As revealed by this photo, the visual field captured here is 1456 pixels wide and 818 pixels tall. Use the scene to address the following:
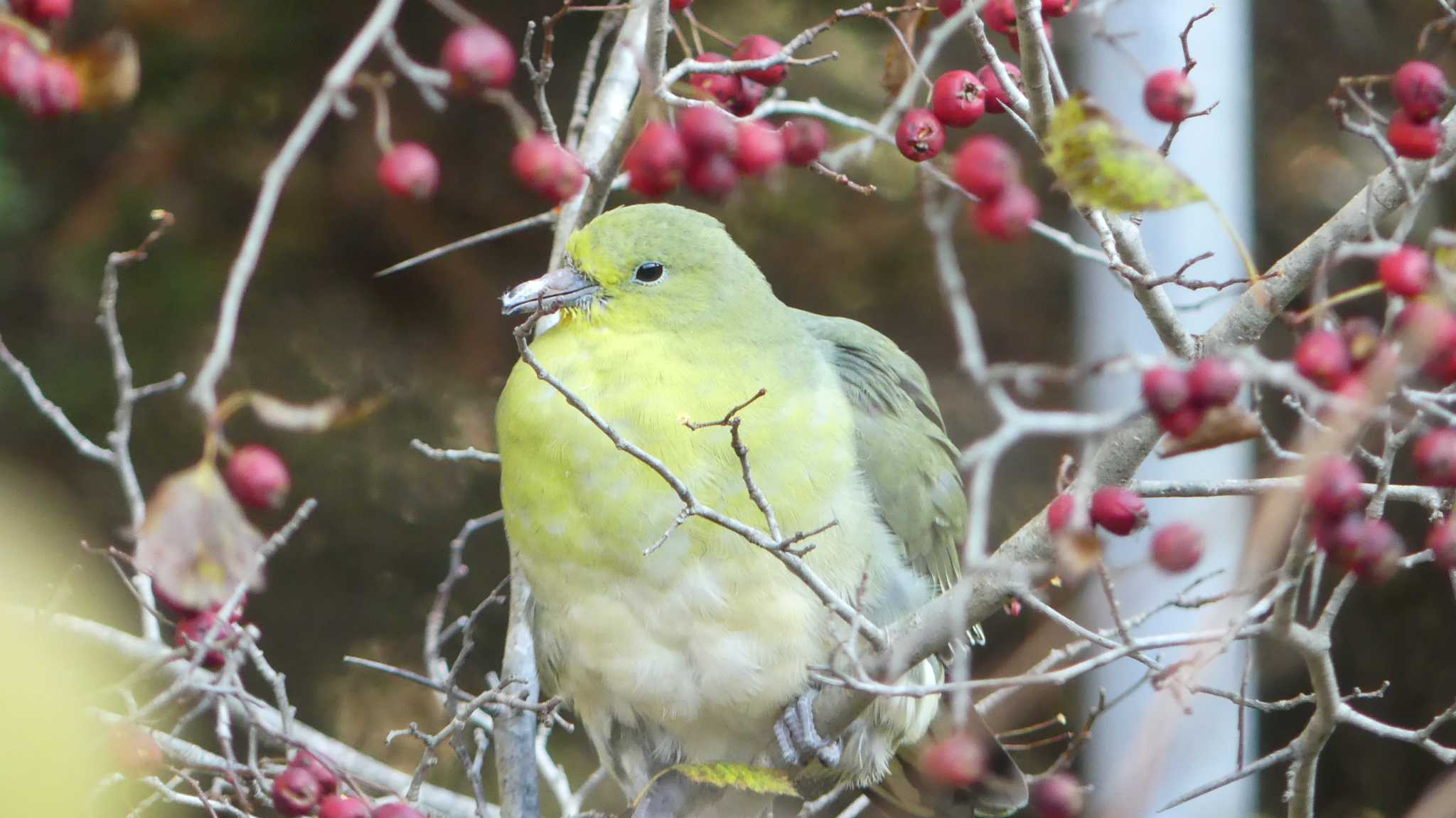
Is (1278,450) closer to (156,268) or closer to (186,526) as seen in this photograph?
(186,526)

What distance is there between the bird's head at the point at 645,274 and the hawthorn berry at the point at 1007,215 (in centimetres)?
95

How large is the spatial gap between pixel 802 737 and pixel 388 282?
1.72m

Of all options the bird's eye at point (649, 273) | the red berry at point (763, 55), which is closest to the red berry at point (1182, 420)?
the red berry at point (763, 55)

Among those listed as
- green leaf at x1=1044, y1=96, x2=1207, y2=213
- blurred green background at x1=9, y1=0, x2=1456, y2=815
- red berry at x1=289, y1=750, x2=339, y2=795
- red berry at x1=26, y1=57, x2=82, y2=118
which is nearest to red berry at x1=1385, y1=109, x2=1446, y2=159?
green leaf at x1=1044, y1=96, x2=1207, y2=213

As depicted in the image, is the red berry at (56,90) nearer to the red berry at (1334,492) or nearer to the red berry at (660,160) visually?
the red berry at (660,160)

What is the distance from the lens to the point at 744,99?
1.74 m

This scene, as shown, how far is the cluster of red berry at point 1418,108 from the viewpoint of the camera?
47.3 inches

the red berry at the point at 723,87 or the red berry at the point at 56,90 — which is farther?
the red berry at the point at 723,87

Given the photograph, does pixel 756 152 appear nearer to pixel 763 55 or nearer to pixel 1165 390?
pixel 763 55

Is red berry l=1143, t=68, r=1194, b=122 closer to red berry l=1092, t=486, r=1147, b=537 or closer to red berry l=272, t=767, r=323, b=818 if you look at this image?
red berry l=1092, t=486, r=1147, b=537

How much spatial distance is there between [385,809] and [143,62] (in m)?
1.90

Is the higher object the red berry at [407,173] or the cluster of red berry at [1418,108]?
the cluster of red berry at [1418,108]

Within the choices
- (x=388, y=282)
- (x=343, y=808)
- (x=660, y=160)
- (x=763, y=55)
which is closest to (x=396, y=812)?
(x=343, y=808)

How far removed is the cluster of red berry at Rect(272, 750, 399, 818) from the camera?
1.47 meters
